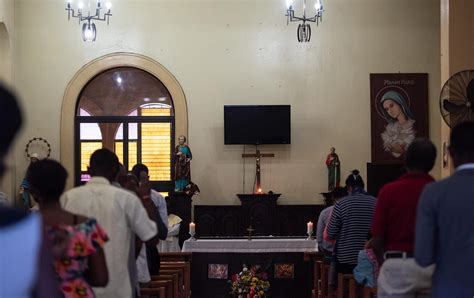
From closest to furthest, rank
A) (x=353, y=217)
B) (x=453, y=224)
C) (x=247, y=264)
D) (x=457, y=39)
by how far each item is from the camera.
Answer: (x=453, y=224), (x=353, y=217), (x=457, y=39), (x=247, y=264)

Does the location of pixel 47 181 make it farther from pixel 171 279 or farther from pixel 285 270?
pixel 285 270

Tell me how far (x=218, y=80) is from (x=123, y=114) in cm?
199

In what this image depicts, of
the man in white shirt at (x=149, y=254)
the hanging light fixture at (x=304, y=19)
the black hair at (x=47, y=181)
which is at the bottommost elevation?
the man in white shirt at (x=149, y=254)

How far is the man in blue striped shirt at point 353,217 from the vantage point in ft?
25.8

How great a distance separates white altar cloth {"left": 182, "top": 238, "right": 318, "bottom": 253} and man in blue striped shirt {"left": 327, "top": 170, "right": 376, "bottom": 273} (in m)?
4.19

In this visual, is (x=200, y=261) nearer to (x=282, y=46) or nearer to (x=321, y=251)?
(x=321, y=251)

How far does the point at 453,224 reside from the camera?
433 centimetres

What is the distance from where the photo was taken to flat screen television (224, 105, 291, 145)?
15.8m

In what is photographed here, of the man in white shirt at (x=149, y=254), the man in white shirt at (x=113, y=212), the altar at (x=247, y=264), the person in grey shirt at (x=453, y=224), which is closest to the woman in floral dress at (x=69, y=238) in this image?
the man in white shirt at (x=113, y=212)

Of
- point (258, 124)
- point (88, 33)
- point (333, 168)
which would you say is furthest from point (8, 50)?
point (333, 168)

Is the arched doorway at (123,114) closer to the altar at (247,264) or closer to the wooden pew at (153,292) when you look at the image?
the altar at (247,264)

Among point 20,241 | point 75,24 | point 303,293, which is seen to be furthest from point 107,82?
point 20,241

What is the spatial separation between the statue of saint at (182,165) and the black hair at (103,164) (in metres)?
10.1

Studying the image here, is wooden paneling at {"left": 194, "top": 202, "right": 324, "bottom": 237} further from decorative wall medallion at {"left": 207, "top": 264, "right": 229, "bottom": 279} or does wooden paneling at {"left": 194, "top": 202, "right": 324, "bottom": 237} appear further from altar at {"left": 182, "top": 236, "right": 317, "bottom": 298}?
decorative wall medallion at {"left": 207, "top": 264, "right": 229, "bottom": 279}
